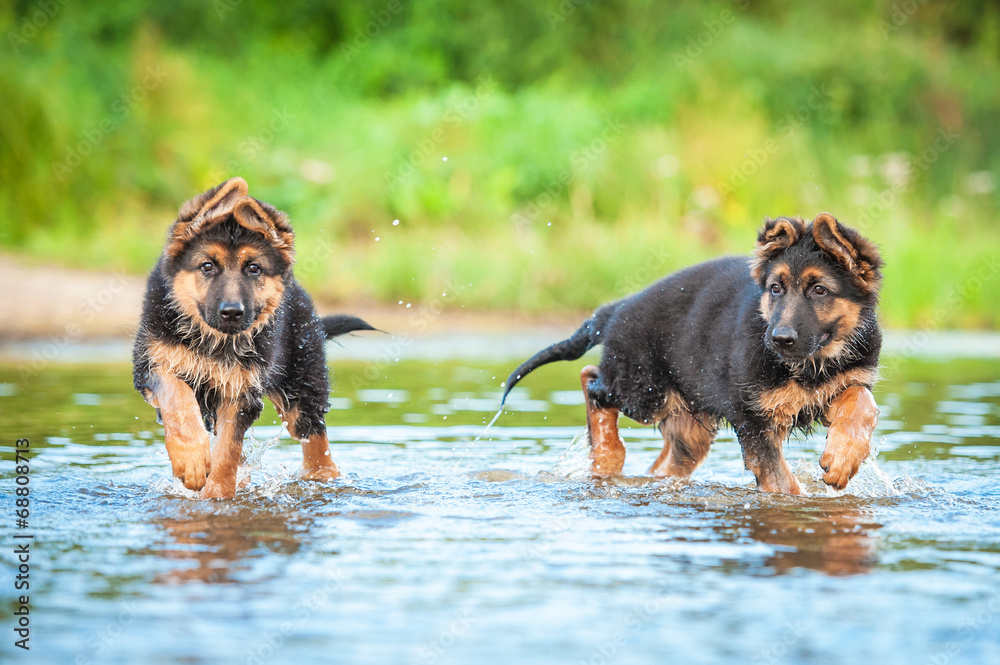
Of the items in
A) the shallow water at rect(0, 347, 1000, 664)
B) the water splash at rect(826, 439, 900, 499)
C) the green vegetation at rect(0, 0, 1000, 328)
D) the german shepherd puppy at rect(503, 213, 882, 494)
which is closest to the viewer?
the shallow water at rect(0, 347, 1000, 664)

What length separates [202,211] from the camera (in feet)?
17.9

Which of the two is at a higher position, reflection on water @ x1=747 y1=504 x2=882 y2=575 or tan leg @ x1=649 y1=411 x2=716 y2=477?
tan leg @ x1=649 y1=411 x2=716 y2=477

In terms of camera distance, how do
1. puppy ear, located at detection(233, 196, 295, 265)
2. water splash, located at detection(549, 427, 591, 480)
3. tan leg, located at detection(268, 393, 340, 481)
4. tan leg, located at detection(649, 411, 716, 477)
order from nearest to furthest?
puppy ear, located at detection(233, 196, 295, 265) → tan leg, located at detection(268, 393, 340, 481) → water splash, located at detection(549, 427, 591, 480) → tan leg, located at detection(649, 411, 716, 477)

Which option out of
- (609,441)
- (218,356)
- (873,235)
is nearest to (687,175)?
(873,235)

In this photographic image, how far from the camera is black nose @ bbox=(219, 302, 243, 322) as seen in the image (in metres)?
5.22

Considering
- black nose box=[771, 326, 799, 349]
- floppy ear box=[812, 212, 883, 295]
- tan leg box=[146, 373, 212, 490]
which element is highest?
floppy ear box=[812, 212, 883, 295]

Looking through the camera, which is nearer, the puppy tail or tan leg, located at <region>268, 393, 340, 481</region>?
tan leg, located at <region>268, 393, 340, 481</region>

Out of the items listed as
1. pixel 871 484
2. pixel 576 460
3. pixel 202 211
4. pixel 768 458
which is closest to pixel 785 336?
pixel 768 458

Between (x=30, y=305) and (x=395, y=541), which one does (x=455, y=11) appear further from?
(x=395, y=541)

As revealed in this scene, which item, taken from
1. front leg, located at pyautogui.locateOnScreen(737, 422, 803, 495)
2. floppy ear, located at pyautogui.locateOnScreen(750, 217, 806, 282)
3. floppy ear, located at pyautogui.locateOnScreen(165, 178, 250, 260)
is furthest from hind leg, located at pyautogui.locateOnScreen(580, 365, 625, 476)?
floppy ear, located at pyautogui.locateOnScreen(165, 178, 250, 260)

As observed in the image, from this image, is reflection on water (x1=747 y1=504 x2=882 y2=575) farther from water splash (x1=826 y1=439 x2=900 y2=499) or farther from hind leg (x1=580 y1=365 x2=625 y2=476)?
hind leg (x1=580 y1=365 x2=625 y2=476)

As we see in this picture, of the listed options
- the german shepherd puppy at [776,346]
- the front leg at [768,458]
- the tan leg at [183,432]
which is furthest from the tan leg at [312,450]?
the front leg at [768,458]

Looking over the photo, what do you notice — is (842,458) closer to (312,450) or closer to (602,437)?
(602,437)

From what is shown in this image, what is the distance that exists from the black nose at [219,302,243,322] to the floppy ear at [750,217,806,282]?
2.24 m
